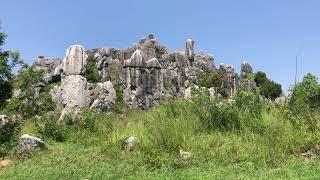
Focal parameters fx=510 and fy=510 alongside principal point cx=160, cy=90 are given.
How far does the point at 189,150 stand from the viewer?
14.3 meters

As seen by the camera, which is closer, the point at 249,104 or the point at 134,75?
the point at 249,104

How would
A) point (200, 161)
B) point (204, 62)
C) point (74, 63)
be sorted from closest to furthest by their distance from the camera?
1. point (200, 161)
2. point (74, 63)
3. point (204, 62)

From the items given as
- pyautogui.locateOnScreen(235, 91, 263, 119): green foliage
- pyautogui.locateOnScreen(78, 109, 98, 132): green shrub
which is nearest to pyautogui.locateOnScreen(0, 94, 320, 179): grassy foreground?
pyautogui.locateOnScreen(235, 91, 263, 119): green foliage

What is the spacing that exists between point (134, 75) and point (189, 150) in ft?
87.2

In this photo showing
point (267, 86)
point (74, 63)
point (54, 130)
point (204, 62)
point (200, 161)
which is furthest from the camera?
point (204, 62)

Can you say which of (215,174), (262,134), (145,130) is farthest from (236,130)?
(215,174)

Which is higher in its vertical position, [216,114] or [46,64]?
[46,64]

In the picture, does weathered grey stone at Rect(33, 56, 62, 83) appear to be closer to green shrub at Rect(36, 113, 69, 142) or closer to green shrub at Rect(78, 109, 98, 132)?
green shrub at Rect(36, 113, 69, 142)

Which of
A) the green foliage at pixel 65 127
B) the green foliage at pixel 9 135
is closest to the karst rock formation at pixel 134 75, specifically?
the green foliage at pixel 65 127

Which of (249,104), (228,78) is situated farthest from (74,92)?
(228,78)

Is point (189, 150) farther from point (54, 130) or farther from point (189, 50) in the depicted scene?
point (189, 50)

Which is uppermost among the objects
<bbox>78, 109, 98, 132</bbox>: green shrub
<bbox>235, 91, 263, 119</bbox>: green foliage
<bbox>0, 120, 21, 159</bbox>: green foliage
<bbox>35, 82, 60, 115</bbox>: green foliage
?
<bbox>35, 82, 60, 115</bbox>: green foliage

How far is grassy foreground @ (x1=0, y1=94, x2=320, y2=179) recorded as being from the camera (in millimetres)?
11938

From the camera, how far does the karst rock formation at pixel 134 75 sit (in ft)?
87.6
